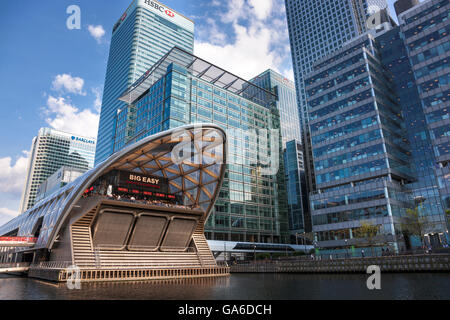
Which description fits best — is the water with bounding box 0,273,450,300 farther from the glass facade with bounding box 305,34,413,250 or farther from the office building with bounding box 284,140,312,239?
the office building with bounding box 284,140,312,239

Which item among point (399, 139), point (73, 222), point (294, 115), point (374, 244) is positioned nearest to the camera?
point (73, 222)

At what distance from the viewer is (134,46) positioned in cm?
15538

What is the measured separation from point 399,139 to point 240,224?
47.4 meters

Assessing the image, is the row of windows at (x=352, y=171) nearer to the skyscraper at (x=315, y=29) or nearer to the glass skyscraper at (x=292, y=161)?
the glass skyscraper at (x=292, y=161)

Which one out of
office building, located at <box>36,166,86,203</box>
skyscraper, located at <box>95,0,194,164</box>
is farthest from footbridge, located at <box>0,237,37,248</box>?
skyscraper, located at <box>95,0,194,164</box>

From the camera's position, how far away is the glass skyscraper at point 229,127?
8544cm

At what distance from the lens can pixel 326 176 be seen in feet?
259

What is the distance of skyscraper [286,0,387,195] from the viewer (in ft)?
463

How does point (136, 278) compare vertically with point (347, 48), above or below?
below

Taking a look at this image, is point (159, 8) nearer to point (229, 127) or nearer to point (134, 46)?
point (134, 46)

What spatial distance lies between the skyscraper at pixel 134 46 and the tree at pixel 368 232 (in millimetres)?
116918
